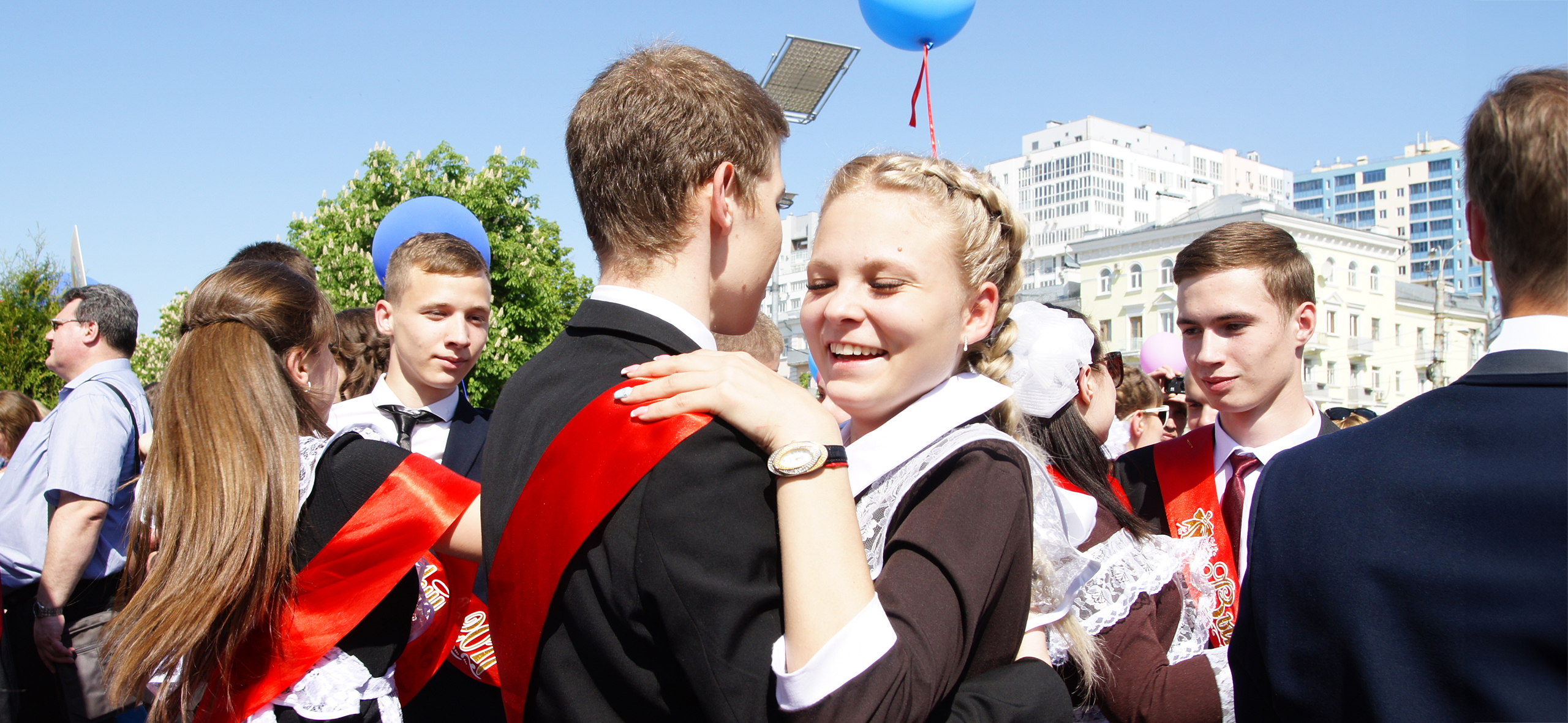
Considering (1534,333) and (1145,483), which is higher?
(1534,333)

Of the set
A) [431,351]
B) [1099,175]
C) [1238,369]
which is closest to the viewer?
[1238,369]

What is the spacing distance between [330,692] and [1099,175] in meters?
100

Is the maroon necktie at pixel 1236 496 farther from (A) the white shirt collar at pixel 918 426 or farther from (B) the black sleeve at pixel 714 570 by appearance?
(B) the black sleeve at pixel 714 570

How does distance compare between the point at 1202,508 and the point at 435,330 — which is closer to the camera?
the point at 1202,508

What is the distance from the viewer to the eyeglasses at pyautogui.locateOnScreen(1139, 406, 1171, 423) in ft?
19.6

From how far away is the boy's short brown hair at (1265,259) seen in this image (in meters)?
3.00

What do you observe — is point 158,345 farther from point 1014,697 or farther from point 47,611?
point 1014,697

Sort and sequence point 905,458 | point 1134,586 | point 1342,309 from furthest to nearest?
point 1342,309 → point 1134,586 → point 905,458

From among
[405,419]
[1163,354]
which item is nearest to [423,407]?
[405,419]

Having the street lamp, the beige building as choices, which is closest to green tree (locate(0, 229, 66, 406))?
the street lamp

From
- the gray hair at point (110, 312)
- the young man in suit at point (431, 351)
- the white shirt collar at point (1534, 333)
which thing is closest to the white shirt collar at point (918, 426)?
the white shirt collar at point (1534, 333)

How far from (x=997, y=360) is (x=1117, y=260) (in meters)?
52.8

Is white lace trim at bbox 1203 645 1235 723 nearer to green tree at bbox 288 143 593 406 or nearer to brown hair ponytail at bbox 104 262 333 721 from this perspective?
brown hair ponytail at bbox 104 262 333 721

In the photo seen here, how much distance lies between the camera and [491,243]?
20.6 m
